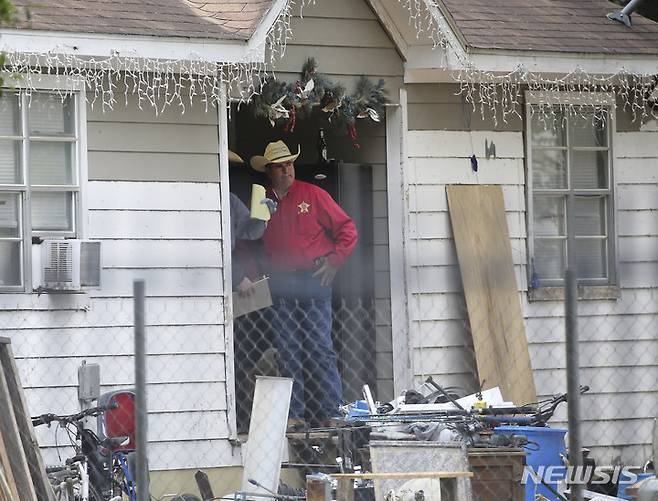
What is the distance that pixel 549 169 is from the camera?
10.9 metres

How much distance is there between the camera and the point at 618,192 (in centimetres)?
1105

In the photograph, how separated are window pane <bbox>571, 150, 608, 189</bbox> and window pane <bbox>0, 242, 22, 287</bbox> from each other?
455 cm

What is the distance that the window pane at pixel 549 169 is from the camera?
10883mm

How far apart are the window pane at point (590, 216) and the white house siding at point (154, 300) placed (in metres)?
3.11

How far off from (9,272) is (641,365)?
5.03m

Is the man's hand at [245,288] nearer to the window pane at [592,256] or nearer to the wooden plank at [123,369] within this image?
the wooden plank at [123,369]

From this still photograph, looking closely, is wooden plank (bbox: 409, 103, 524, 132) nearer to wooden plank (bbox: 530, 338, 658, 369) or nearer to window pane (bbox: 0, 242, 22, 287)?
wooden plank (bbox: 530, 338, 658, 369)

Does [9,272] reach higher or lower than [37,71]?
lower

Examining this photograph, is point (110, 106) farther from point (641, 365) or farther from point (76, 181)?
point (641, 365)

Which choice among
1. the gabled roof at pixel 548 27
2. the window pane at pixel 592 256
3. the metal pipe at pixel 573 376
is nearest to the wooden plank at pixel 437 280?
the window pane at pixel 592 256

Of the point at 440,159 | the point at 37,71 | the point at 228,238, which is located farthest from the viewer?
the point at 440,159

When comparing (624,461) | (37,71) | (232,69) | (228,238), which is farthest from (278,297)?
(624,461)

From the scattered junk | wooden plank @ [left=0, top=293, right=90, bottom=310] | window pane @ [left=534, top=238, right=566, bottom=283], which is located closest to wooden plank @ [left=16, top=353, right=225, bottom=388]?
wooden plank @ [left=0, top=293, right=90, bottom=310]

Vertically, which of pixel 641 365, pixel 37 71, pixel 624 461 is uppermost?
pixel 37 71
